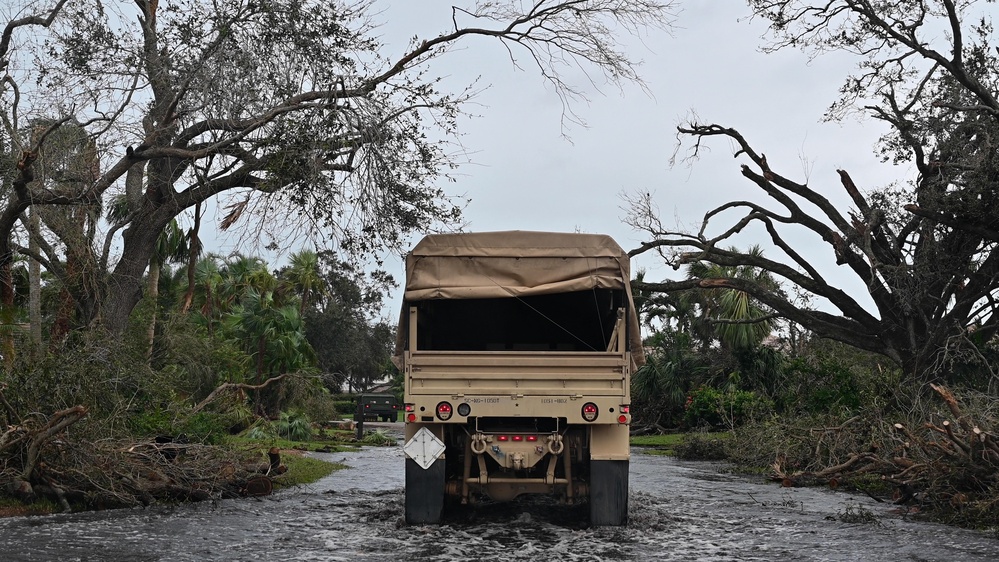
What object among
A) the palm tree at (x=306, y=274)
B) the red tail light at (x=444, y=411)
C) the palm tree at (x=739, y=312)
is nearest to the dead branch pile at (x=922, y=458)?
the red tail light at (x=444, y=411)

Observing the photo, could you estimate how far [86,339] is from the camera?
14.3m

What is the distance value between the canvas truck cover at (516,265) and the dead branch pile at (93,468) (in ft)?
12.7

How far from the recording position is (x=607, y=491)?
11242mm

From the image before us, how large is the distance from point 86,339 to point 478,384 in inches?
247

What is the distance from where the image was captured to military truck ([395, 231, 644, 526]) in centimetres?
1116

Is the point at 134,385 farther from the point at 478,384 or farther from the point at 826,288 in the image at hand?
the point at 826,288

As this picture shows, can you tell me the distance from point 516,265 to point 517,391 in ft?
5.08

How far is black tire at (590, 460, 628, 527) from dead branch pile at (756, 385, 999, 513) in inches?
156

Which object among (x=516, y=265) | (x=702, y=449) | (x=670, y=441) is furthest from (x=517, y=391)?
(x=670, y=441)

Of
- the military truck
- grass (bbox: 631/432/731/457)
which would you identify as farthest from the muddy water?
grass (bbox: 631/432/731/457)

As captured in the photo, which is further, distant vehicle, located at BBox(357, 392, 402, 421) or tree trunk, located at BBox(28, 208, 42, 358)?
distant vehicle, located at BBox(357, 392, 402, 421)

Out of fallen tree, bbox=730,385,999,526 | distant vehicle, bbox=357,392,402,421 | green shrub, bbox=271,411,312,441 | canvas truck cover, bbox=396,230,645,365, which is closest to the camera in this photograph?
canvas truck cover, bbox=396,230,645,365

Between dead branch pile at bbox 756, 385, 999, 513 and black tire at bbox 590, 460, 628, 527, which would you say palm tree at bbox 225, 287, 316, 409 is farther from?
black tire at bbox 590, 460, 628, 527

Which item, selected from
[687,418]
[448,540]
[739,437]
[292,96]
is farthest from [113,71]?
[687,418]
